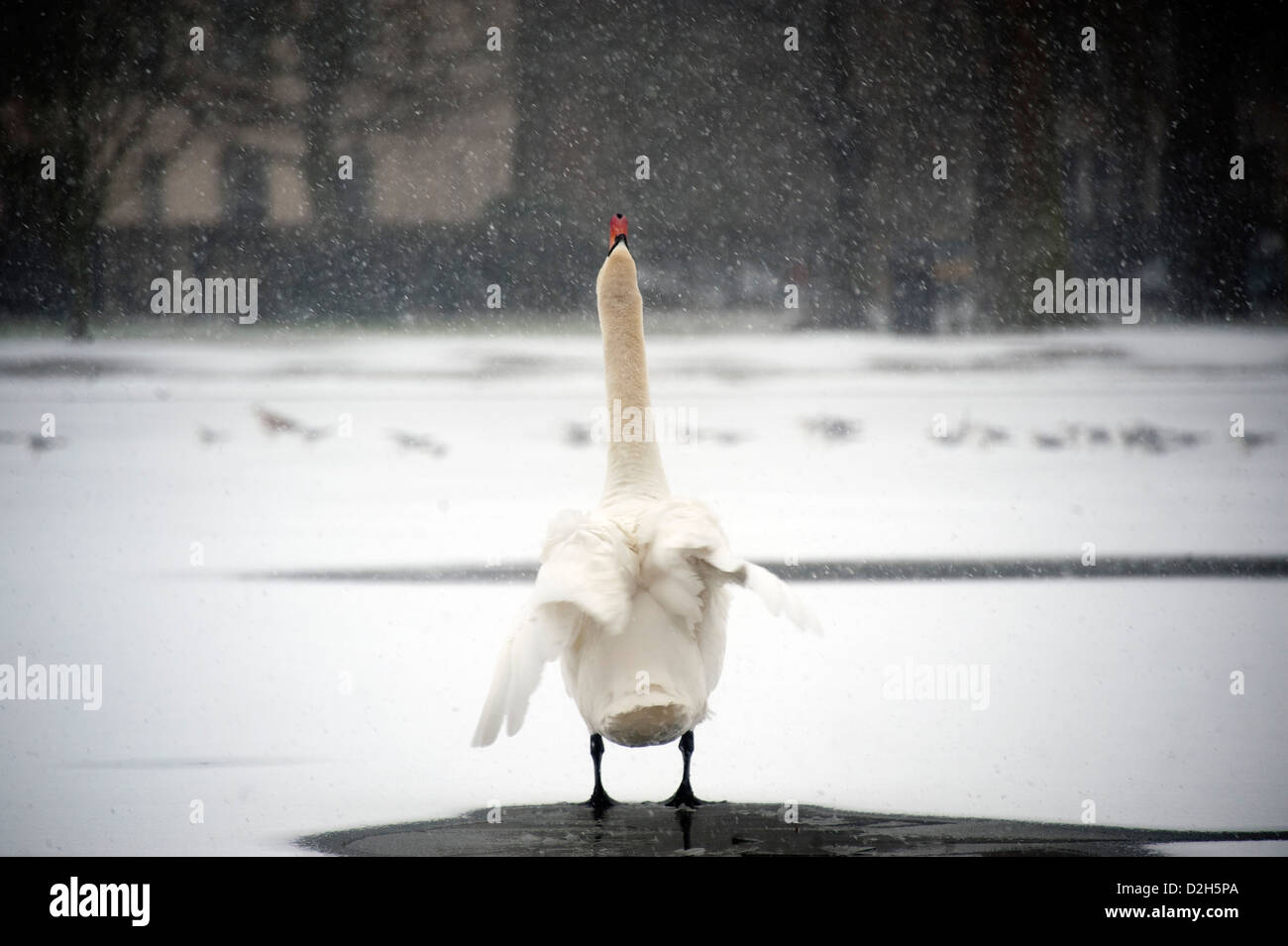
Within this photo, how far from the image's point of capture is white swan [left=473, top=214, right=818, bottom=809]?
2.98 meters

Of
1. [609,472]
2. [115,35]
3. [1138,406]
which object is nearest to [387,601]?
[609,472]

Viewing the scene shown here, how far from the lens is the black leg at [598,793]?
3.39m

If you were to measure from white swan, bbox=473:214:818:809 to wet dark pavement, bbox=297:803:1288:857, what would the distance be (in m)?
0.17

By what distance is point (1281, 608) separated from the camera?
525cm

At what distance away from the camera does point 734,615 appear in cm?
558

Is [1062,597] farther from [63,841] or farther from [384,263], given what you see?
[384,263]

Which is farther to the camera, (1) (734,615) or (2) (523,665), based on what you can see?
(1) (734,615)

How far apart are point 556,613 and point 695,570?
367 mm

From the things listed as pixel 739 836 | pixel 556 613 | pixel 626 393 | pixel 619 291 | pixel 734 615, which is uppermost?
pixel 619 291


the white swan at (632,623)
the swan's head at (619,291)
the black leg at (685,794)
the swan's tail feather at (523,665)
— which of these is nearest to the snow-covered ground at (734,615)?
the black leg at (685,794)

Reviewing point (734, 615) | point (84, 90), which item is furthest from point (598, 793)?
point (84, 90)

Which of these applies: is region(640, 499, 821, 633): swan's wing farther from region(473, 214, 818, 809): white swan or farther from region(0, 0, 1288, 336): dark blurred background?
region(0, 0, 1288, 336): dark blurred background

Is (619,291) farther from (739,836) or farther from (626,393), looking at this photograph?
(739,836)

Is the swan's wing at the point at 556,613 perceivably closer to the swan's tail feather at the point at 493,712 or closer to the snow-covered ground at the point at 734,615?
the swan's tail feather at the point at 493,712
